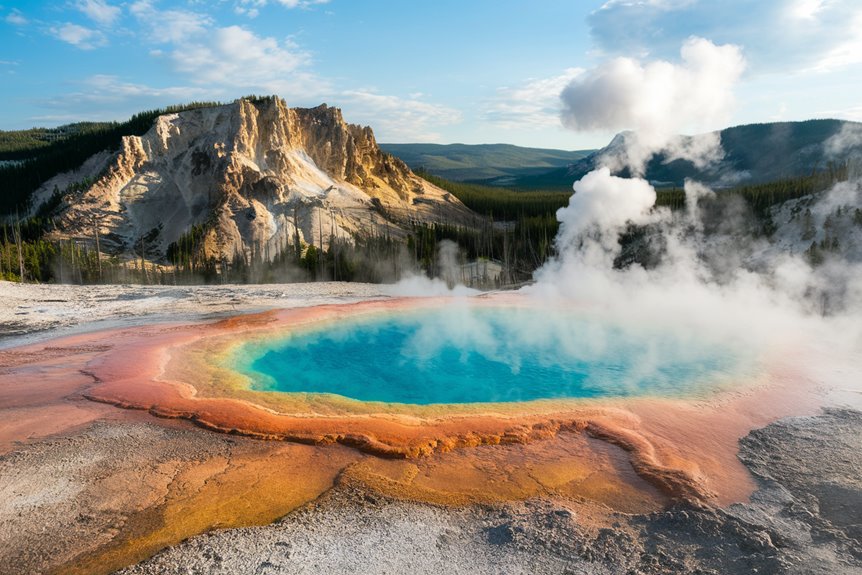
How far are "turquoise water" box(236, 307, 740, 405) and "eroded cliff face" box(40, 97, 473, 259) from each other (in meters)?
30.5

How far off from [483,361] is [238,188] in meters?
42.7

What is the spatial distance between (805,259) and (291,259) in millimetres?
32853

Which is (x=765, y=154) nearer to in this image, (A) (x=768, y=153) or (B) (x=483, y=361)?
(A) (x=768, y=153)

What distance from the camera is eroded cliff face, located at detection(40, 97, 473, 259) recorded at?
47.8 m

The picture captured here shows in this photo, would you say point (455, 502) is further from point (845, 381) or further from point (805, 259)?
point (805, 259)

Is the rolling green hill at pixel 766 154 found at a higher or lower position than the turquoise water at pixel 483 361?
higher

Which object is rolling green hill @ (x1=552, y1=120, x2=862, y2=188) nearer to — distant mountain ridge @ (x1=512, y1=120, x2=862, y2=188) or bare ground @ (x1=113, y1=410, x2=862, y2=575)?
distant mountain ridge @ (x1=512, y1=120, x2=862, y2=188)

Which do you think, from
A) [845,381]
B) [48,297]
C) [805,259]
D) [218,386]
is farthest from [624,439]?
[805,259]

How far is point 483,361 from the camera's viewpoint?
13469 millimetres

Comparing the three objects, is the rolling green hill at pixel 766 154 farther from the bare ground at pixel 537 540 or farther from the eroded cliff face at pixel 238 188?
the bare ground at pixel 537 540

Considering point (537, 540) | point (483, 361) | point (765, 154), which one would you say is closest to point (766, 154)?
point (765, 154)

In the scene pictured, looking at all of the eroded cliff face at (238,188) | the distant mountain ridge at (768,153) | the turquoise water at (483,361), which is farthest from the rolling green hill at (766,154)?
the turquoise water at (483,361)

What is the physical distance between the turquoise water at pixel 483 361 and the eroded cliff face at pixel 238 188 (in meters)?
30.5

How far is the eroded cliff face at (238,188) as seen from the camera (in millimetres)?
47844
